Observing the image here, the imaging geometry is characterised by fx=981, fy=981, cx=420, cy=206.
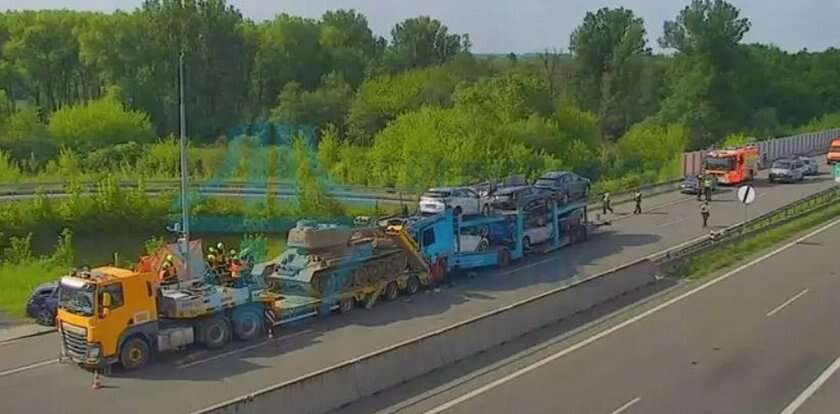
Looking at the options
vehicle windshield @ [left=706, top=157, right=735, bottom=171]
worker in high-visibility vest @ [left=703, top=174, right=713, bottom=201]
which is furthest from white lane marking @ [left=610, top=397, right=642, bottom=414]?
vehicle windshield @ [left=706, top=157, right=735, bottom=171]

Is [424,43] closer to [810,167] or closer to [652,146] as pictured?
Answer: [652,146]

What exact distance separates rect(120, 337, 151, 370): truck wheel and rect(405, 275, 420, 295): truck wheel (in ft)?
31.9

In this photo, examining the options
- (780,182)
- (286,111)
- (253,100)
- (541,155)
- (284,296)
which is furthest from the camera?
(253,100)

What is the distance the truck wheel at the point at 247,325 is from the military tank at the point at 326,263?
84.0 inches

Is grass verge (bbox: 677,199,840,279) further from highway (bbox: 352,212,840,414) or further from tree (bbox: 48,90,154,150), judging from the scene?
tree (bbox: 48,90,154,150)

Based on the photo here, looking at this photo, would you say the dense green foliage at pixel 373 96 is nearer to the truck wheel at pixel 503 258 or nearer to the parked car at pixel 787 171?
the parked car at pixel 787 171

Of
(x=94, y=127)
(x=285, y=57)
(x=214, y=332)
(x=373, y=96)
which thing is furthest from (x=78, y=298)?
(x=285, y=57)

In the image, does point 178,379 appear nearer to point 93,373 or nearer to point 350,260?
point 93,373

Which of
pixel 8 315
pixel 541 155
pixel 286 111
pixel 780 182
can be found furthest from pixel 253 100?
pixel 8 315

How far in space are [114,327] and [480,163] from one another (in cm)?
4588

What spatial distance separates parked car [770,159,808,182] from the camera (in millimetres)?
61875

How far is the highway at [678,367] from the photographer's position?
19.3 meters

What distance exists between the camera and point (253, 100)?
98.0m

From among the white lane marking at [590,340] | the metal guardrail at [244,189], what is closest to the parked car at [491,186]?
the white lane marking at [590,340]
